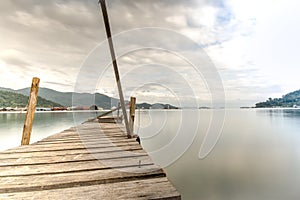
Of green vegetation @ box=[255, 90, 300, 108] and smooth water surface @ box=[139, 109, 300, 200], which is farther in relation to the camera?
green vegetation @ box=[255, 90, 300, 108]

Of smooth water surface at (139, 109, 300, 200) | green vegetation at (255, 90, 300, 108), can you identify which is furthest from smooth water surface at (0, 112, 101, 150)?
green vegetation at (255, 90, 300, 108)

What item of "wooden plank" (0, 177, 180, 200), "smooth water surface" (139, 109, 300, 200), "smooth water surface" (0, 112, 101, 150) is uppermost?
"wooden plank" (0, 177, 180, 200)

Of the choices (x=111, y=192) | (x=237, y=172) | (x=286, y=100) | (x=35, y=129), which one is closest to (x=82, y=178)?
(x=111, y=192)

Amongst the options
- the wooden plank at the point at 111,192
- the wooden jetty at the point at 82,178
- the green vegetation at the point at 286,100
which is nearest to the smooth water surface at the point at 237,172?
the wooden jetty at the point at 82,178

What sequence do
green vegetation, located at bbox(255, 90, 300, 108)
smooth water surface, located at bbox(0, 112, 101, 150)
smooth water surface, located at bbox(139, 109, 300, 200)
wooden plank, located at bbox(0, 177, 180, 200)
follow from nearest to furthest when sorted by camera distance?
1. wooden plank, located at bbox(0, 177, 180, 200)
2. smooth water surface, located at bbox(139, 109, 300, 200)
3. smooth water surface, located at bbox(0, 112, 101, 150)
4. green vegetation, located at bbox(255, 90, 300, 108)

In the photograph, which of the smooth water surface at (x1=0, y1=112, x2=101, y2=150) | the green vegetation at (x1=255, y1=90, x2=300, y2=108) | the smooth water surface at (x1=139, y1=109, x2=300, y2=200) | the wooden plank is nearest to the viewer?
the wooden plank

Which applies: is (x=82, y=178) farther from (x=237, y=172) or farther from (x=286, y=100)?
(x=286, y=100)

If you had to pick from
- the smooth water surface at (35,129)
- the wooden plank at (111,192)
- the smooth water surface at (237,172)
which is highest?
the wooden plank at (111,192)

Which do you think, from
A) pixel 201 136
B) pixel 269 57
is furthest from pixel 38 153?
pixel 269 57

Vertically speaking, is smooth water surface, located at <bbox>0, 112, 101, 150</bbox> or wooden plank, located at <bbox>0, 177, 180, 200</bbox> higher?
wooden plank, located at <bbox>0, 177, 180, 200</bbox>

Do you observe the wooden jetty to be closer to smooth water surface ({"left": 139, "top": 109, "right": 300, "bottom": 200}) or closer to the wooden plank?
the wooden plank

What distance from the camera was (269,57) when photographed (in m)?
28.1

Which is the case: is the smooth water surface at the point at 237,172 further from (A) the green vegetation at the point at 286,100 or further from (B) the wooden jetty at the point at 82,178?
(A) the green vegetation at the point at 286,100

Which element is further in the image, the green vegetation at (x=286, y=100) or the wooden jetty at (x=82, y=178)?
the green vegetation at (x=286, y=100)
